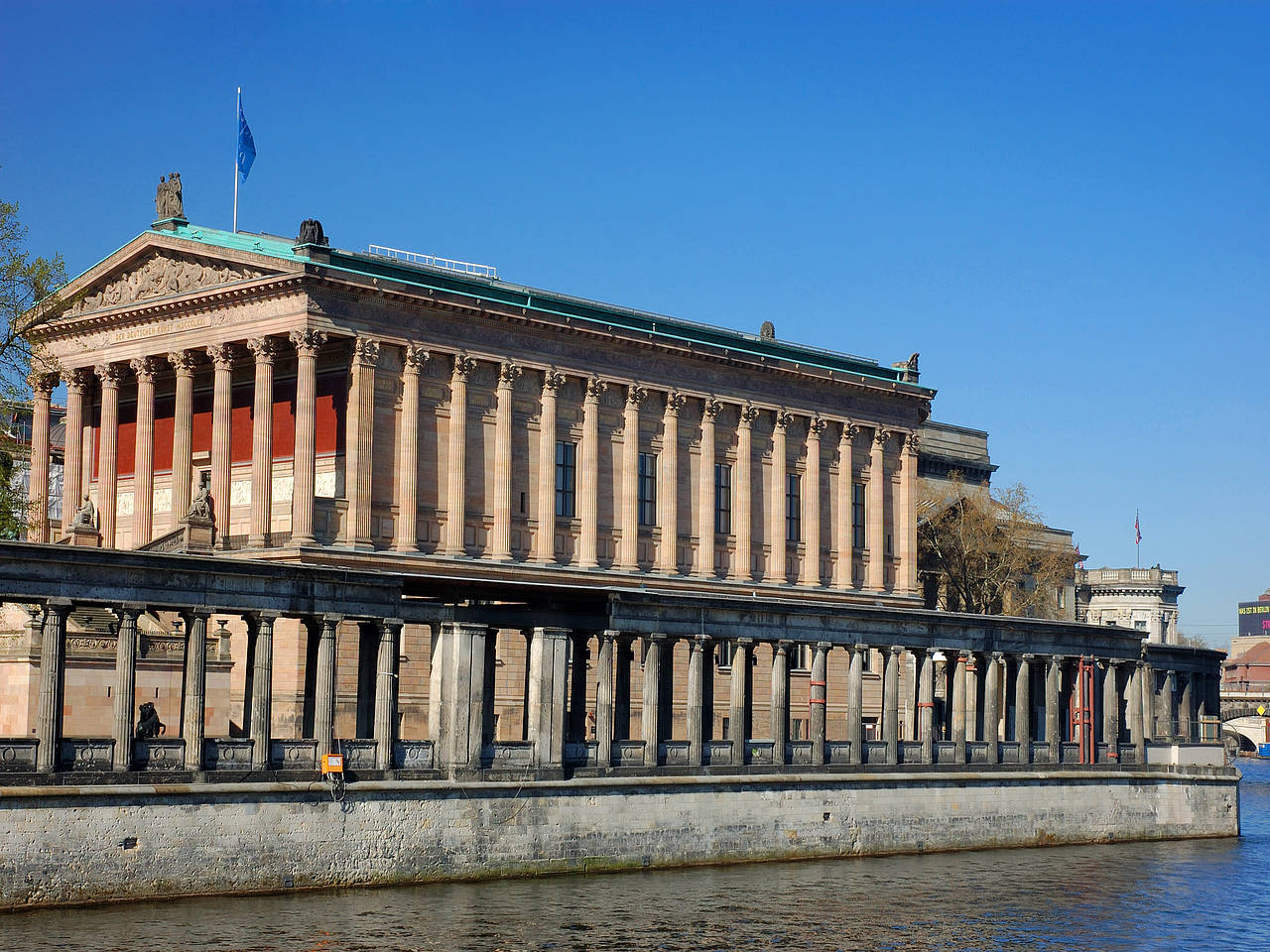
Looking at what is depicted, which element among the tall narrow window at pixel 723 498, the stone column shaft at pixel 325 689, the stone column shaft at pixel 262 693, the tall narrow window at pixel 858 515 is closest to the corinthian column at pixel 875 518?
the tall narrow window at pixel 858 515

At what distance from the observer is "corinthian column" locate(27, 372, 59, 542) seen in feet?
257

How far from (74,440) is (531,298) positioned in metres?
21.1

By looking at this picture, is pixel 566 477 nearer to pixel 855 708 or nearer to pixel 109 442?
pixel 109 442

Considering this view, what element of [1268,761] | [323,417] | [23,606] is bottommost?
[1268,761]

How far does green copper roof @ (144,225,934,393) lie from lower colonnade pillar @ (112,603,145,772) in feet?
87.0

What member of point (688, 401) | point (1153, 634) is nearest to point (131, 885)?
point (688, 401)

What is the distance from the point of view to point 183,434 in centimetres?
7675

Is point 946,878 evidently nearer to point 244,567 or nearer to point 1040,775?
point 1040,775

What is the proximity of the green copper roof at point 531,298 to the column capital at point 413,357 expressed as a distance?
2.50 m

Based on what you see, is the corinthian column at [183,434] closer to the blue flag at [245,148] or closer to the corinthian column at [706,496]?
the blue flag at [245,148]

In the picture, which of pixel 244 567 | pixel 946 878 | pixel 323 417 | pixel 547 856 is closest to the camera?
pixel 244 567

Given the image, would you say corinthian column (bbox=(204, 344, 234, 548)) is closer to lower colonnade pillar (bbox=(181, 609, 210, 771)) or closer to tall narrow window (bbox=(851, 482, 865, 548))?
lower colonnade pillar (bbox=(181, 609, 210, 771))

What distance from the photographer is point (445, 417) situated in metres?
77.5

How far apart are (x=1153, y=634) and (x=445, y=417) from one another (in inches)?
4571
